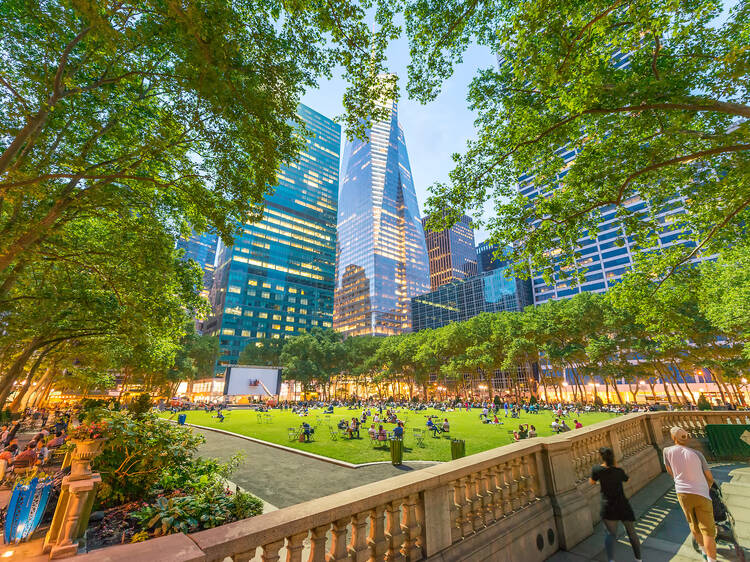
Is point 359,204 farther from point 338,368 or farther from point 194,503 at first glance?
point 194,503

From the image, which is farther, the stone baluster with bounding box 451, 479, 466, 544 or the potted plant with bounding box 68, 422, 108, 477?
the potted plant with bounding box 68, 422, 108, 477

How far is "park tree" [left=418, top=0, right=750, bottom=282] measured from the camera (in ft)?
23.7

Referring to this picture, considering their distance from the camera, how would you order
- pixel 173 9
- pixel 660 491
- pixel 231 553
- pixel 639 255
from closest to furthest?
pixel 231 553
pixel 173 9
pixel 660 491
pixel 639 255

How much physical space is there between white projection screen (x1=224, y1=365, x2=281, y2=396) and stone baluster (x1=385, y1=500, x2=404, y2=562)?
170 ft

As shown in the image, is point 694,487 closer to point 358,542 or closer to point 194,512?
point 358,542

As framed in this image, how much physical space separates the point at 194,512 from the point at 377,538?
3546 millimetres

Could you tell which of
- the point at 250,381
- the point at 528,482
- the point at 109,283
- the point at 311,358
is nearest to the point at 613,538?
the point at 528,482

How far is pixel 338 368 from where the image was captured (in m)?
71.2

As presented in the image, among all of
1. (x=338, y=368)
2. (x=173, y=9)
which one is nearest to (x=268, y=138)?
(x=173, y=9)

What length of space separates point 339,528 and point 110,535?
510 centimetres

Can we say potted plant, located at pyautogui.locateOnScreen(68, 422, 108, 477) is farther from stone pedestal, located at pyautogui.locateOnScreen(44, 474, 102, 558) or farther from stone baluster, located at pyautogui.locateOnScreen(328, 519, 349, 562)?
stone baluster, located at pyautogui.locateOnScreen(328, 519, 349, 562)

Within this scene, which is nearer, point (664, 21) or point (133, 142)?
point (664, 21)

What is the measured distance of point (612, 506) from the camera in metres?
5.05

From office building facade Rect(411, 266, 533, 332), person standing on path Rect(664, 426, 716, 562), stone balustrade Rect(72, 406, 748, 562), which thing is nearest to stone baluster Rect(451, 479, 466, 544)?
stone balustrade Rect(72, 406, 748, 562)
